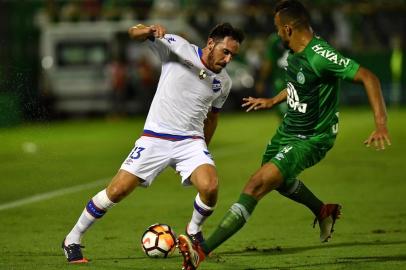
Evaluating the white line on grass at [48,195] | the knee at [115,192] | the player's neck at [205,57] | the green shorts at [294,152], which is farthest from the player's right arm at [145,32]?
the white line on grass at [48,195]

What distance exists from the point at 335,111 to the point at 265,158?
2.66 ft

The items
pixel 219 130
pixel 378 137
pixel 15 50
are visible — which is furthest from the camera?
pixel 15 50

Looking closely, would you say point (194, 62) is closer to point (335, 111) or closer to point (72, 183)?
point (335, 111)

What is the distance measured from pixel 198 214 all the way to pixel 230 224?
1119mm

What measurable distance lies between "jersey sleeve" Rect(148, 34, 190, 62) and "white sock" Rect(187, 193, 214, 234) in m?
1.34

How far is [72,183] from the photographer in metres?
16.0

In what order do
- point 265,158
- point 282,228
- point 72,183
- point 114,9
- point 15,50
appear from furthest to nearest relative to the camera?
point 15,50 < point 114,9 < point 72,183 < point 282,228 < point 265,158

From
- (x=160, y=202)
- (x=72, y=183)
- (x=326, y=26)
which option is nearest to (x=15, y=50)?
(x=326, y=26)

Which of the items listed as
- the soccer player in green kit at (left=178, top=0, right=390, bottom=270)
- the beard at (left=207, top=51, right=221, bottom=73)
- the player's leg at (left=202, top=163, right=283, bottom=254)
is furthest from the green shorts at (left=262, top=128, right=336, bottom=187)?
the beard at (left=207, top=51, right=221, bottom=73)

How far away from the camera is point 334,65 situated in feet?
28.2

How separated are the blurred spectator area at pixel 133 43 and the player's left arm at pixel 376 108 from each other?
A: 20.1 metres

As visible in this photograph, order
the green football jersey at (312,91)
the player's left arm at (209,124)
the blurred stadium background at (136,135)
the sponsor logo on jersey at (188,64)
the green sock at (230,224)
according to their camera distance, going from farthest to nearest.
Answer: the blurred stadium background at (136,135) < the player's left arm at (209,124) < the sponsor logo on jersey at (188,64) < the green football jersey at (312,91) < the green sock at (230,224)

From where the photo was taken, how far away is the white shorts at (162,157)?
9.06 meters

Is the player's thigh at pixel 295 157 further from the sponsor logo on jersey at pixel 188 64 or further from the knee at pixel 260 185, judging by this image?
the sponsor logo on jersey at pixel 188 64
